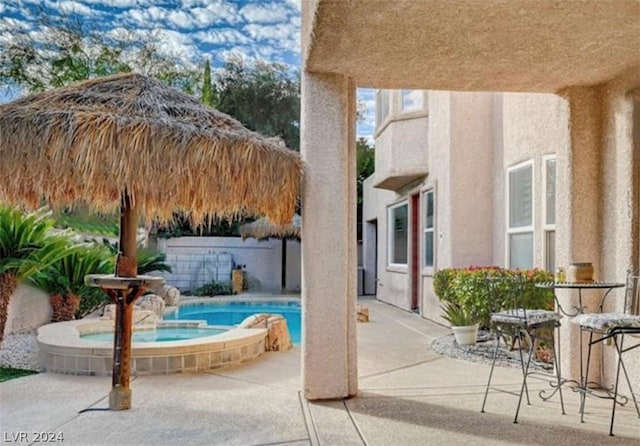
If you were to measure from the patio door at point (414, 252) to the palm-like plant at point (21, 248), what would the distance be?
8342 millimetres

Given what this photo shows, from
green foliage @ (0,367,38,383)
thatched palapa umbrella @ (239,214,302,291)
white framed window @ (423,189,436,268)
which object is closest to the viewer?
green foliage @ (0,367,38,383)

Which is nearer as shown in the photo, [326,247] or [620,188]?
[326,247]

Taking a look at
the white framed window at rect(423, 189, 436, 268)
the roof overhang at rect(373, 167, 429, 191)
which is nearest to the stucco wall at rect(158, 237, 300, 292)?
the roof overhang at rect(373, 167, 429, 191)

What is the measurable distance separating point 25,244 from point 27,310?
214cm

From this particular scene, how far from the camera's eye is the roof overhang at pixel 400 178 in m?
12.6

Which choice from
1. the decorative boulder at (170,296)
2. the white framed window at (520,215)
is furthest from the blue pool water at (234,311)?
the white framed window at (520,215)

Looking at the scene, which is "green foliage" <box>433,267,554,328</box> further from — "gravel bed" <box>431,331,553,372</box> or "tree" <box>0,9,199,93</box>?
"tree" <box>0,9,199,93</box>

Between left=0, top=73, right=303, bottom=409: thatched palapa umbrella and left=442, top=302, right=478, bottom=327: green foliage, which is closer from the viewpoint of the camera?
left=0, top=73, right=303, bottom=409: thatched palapa umbrella

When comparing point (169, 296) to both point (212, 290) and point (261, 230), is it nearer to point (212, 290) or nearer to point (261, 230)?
point (212, 290)

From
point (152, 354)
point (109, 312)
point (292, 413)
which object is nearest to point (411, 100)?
point (109, 312)

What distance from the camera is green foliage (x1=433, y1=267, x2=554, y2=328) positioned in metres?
7.75

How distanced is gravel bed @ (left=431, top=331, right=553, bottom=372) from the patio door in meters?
4.46

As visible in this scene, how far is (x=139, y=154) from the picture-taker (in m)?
4.74

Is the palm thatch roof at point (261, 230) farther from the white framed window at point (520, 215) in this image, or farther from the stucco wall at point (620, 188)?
the stucco wall at point (620, 188)
